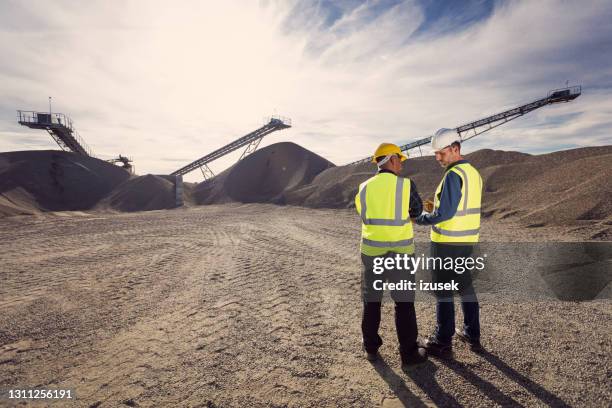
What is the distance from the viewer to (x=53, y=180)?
2922 cm

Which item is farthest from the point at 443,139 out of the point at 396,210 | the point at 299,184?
the point at 299,184

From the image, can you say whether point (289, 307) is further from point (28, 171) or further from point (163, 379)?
point (28, 171)

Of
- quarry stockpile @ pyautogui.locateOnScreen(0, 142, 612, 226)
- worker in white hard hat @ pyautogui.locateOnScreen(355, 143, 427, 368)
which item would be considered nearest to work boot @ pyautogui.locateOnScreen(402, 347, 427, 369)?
worker in white hard hat @ pyautogui.locateOnScreen(355, 143, 427, 368)

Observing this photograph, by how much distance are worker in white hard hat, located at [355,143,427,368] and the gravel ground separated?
1.20 ft

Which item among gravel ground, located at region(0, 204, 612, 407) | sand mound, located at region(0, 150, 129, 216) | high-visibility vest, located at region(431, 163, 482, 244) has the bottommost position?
gravel ground, located at region(0, 204, 612, 407)

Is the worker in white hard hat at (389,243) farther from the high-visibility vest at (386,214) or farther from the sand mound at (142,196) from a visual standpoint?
the sand mound at (142,196)

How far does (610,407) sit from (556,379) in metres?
0.38

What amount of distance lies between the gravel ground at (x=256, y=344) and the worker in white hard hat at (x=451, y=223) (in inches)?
15.9

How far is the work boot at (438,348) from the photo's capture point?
10.3 feet

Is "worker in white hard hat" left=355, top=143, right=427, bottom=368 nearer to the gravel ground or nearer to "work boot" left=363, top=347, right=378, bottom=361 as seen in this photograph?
"work boot" left=363, top=347, right=378, bottom=361

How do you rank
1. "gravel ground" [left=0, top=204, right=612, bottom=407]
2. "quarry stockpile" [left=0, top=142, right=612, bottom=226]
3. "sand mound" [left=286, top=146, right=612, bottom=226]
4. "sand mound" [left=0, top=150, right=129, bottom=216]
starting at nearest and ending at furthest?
"gravel ground" [left=0, top=204, right=612, bottom=407] < "sand mound" [left=286, top=146, right=612, bottom=226] < "quarry stockpile" [left=0, top=142, right=612, bottom=226] < "sand mound" [left=0, top=150, right=129, bottom=216]

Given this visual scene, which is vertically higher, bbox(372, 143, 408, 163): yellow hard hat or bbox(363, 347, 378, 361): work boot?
bbox(372, 143, 408, 163): yellow hard hat

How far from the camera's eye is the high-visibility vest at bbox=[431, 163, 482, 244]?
2.90m

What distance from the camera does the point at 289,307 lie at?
453 centimetres
